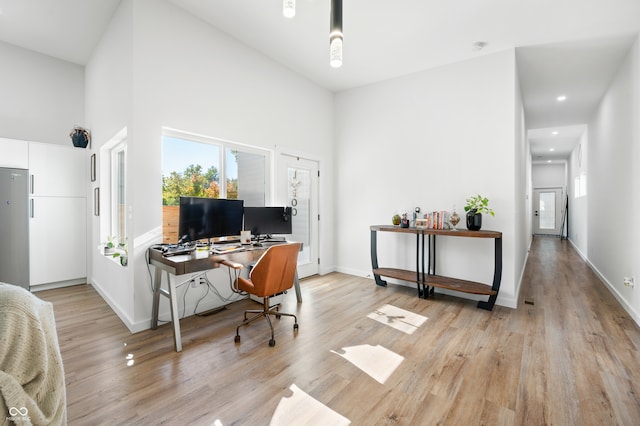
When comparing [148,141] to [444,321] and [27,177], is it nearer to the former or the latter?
[27,177]

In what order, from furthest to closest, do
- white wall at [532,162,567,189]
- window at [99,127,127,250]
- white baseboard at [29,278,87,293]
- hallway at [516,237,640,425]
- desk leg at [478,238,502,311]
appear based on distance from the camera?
white wall at [532,162,567,189], white baseboard at [29,278,87,293], window at [99,127,127,250], desk leg at [478,238,502,311], hallway at [516,237,640,425]

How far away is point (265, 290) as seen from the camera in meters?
2.65

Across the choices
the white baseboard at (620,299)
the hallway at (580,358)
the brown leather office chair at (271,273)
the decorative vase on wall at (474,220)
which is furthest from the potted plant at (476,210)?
the brown leather office chair at (271,273)

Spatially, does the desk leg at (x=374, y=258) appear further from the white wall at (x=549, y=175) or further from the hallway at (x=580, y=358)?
the white wall at (x=549, y=175)

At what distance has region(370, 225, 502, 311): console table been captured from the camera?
11.1 ft

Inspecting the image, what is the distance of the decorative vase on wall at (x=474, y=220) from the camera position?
3.55m

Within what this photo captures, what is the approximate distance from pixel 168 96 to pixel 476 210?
381cm

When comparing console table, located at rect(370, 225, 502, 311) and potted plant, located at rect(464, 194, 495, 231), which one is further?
potted plant, located at rect(464, 194, 495, 231)

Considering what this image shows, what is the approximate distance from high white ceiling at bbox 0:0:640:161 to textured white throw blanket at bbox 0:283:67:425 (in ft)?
10.5

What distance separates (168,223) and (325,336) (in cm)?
204

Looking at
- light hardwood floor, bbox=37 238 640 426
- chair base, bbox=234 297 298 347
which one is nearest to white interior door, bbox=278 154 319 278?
light hardwood floor, bbox=37 238 640 426

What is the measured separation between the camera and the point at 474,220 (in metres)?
3.56

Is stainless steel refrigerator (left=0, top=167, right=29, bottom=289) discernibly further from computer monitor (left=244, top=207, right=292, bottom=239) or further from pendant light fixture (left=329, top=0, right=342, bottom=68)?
pendant light fixture (left=329, top=0, right=342, bottom=68)

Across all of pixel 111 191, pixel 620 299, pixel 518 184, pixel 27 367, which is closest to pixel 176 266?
pixel 27 367
